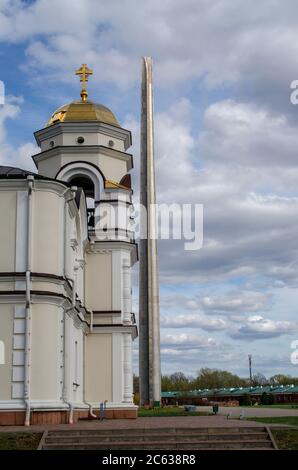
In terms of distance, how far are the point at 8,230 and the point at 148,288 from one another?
24272mm

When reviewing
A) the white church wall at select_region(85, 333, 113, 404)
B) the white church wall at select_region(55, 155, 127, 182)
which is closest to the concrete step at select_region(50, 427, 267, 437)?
the white church wall at select_region(85, 333, 113, 404)

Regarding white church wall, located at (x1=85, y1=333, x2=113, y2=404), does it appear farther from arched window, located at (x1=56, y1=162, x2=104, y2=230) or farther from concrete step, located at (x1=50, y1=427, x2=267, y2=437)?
concrete step, located at (x1=50, y1=427, x2=267, y2=437)

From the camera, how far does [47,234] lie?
813 inches

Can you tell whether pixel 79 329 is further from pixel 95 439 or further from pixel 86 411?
pixel 95 439

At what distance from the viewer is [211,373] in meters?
123

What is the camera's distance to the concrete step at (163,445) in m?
14.1

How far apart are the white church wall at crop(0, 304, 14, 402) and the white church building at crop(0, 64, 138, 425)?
3 centimetres

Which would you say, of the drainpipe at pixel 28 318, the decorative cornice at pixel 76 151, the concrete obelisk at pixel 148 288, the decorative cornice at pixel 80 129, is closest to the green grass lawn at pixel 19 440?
the drainpipe at pixel 28 318

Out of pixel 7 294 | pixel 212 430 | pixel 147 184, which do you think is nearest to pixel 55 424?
pixel 7 294

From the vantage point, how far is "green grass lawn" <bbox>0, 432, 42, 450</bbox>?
13.8 m

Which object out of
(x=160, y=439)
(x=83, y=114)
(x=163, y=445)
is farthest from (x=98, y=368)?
(x=163, y=445)

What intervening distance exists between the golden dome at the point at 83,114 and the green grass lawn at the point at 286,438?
62.9 ft

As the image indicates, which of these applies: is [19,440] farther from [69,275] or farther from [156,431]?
[69,275]

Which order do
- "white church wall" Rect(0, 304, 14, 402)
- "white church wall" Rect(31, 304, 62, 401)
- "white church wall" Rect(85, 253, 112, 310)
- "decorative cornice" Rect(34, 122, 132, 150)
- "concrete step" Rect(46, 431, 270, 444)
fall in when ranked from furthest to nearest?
1. "decorative cornice" Rect(34, 122, 132, 150)
2. "white church wall" Rect(85, 253, 112, 310)
3. "white church wall" Rect(31, 304, 62, 401)
4. "white church wall" Rect(0, 304, 14, 402)
5. "concrete step" Rect(46, 431, 270, 444)
